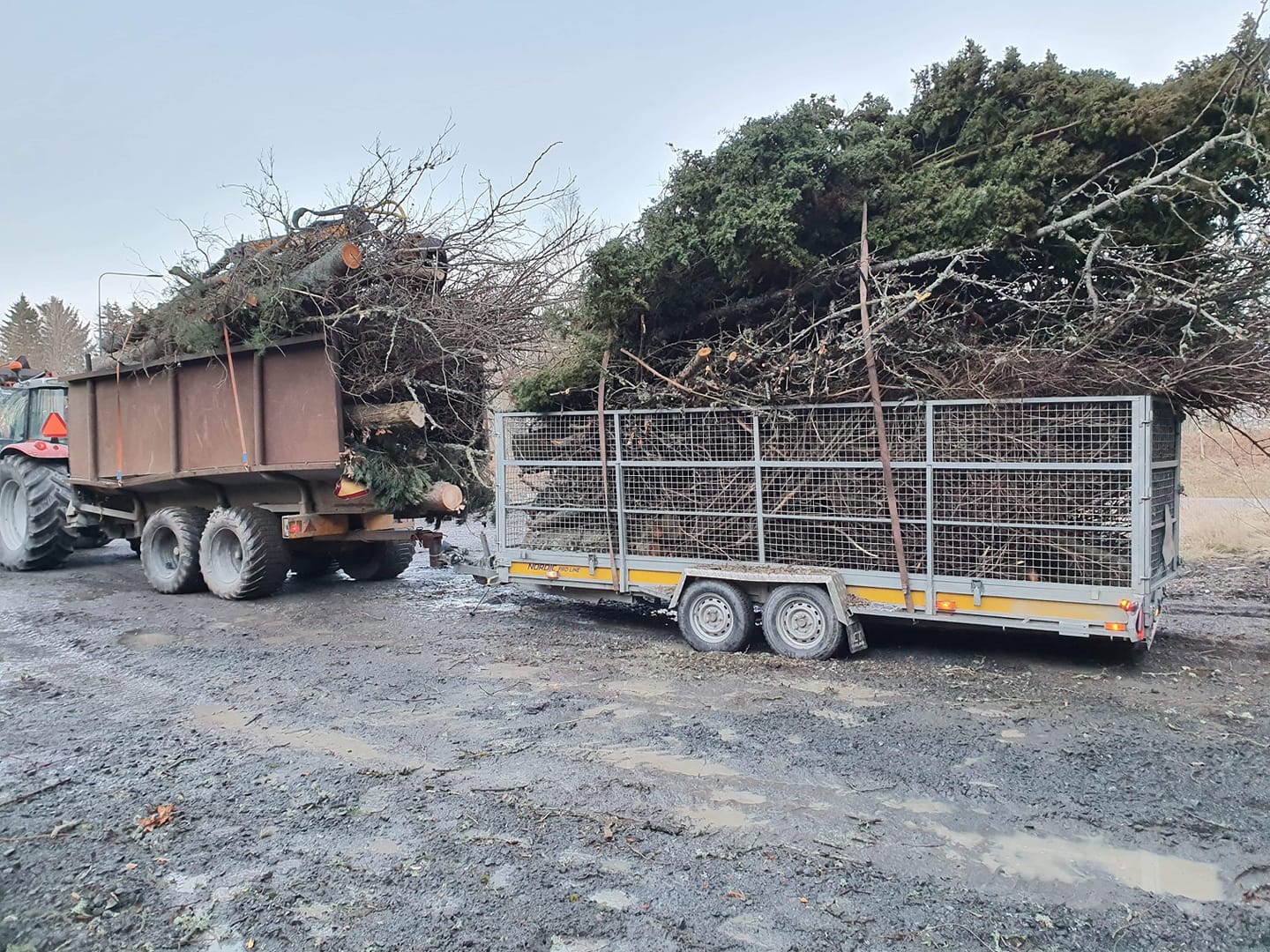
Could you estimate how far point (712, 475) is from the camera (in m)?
6.90

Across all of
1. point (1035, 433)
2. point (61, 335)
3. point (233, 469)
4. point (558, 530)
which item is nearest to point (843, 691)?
point (1035, 433)

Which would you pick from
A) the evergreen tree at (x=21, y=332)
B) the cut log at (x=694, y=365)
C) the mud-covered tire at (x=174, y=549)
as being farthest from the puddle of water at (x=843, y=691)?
the evergreen tree at (x=21, y=332)

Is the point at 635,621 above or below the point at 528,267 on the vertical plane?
below

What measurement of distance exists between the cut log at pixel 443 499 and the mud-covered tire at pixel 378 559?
188 centimetres

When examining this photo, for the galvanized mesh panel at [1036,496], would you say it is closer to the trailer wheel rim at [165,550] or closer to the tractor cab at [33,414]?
the trailer wheel rim at [165,550]

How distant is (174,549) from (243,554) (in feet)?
5.51

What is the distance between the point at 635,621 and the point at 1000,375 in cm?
398

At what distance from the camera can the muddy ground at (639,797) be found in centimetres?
297

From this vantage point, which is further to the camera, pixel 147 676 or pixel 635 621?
pixel 635 621

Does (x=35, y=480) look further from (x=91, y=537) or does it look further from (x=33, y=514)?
(x=91, y=537)

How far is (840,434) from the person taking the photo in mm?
6352

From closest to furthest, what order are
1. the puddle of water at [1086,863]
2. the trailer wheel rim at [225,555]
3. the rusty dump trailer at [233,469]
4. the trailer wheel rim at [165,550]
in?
the puddle of water at [1086,863] → the rusty dump trailer at [233,469] → the trailer wheel rim at [225,555] → the trailer wheel rim at [165,550]

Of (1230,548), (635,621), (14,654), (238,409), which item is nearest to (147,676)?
(14,654)

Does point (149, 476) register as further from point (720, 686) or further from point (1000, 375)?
point (1000, 375)
